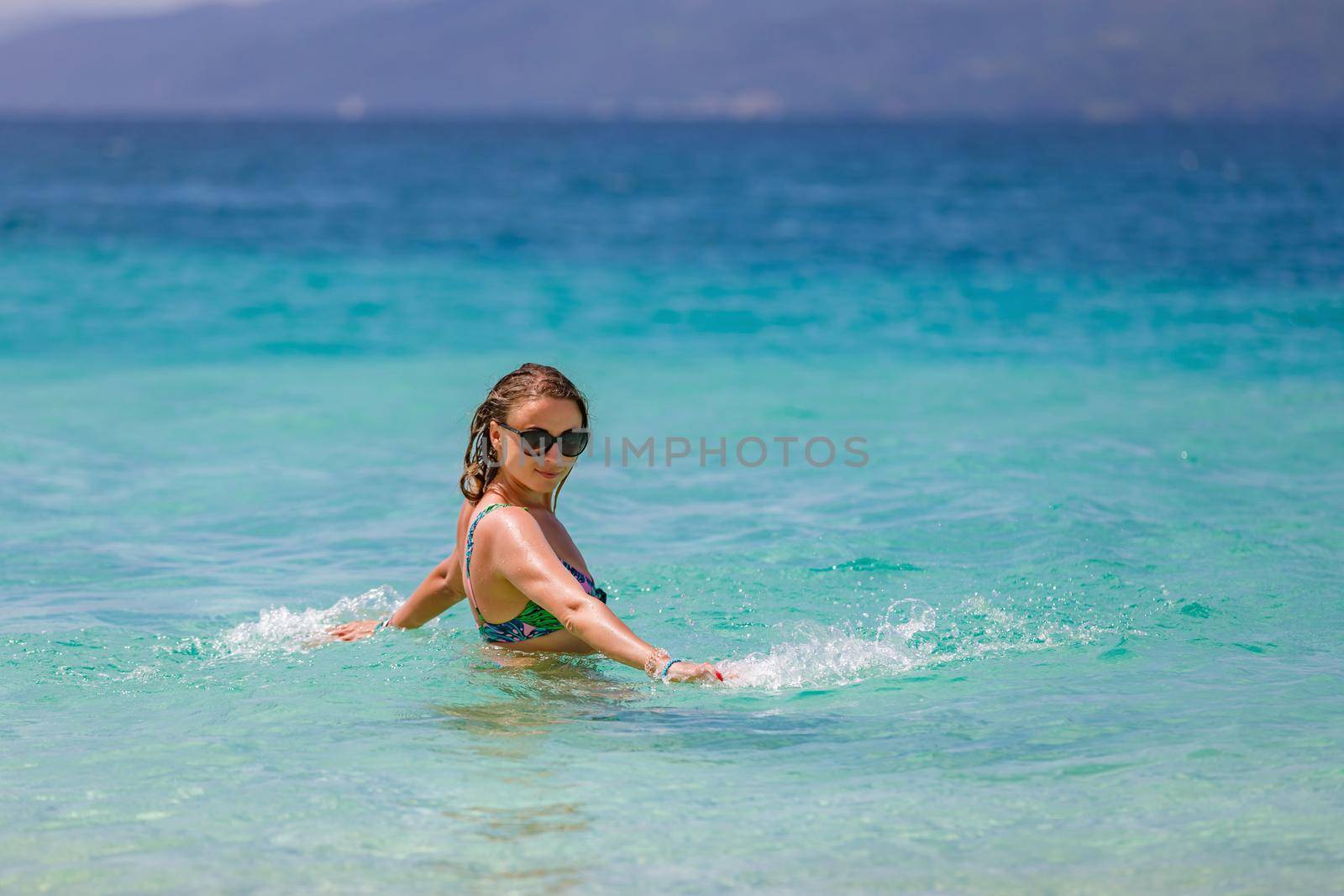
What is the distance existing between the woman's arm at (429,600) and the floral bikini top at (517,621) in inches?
5.0

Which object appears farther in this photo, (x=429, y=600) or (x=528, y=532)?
(x=429, y=600)

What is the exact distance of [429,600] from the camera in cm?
471

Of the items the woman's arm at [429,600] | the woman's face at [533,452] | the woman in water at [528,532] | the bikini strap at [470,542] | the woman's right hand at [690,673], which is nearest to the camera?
the woman's right hand at [690,673]

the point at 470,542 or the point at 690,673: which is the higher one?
the point at 470,542

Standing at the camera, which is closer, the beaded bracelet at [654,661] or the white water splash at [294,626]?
the beaded bracelet at [654,661]

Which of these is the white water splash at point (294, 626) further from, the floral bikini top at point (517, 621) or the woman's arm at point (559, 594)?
the woman's arm at point (559, 594)

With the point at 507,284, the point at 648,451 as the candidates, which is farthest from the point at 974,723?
the point at 507,284

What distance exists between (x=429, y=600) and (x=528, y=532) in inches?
30.2

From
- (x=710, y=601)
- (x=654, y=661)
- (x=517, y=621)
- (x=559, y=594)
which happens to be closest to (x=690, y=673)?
(x=654, y=661)

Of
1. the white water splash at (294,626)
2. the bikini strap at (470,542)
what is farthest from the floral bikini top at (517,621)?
the white water splash at (294,626)

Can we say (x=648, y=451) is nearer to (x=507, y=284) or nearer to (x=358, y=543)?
(x=358, y=543)

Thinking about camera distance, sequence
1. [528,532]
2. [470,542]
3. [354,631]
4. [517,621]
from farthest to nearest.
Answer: [354,631]
[517,621]
[470,542]
[528,532]

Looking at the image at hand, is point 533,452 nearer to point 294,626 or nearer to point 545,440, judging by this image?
point 545,440

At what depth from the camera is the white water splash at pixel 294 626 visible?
4.95 metres
